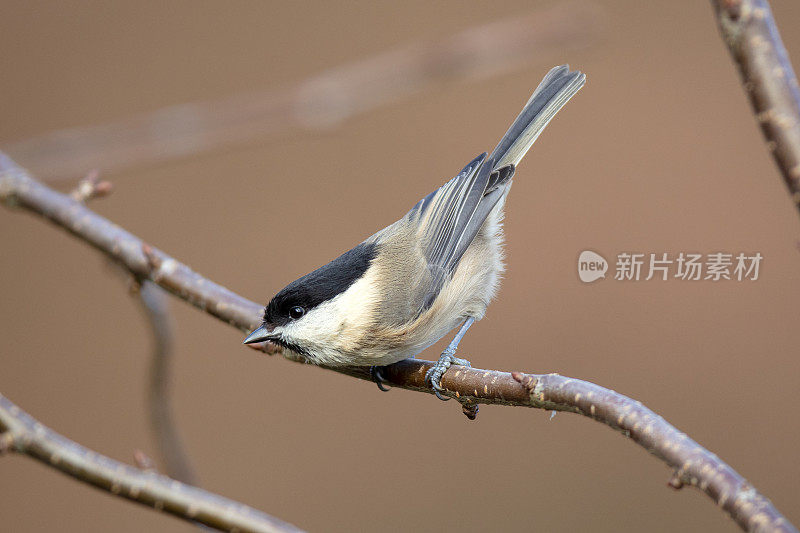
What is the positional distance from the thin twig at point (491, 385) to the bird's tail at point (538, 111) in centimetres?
57

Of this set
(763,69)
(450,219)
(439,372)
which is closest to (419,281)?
(450,219)

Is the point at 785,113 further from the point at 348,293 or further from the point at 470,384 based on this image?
the point at 348,293

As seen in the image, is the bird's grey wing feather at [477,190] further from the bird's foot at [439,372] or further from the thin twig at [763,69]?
the thin twig at [763,69]

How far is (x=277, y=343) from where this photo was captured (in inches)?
57.6

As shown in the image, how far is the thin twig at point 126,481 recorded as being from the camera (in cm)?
108

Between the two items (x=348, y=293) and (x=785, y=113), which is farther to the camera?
(x=348, y=293)

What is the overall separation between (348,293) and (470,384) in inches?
16.9

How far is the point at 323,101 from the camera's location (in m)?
1.44

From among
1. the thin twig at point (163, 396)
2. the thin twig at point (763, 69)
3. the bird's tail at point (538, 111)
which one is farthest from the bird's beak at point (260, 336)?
the thin twig at point (763, 69)

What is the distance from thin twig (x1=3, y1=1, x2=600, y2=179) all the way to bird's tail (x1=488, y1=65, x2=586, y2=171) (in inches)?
10.6

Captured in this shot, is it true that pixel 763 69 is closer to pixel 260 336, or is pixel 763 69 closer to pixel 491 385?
pixel 491 385

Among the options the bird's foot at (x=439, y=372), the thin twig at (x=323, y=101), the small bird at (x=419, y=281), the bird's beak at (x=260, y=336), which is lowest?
the bird's foot at (x=439, y=372)

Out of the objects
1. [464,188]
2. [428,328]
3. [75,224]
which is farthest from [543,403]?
[75,224]

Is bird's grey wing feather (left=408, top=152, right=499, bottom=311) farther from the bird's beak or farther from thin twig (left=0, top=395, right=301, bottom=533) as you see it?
thin twig (left=0, top=395, right=301, bottom=533)
